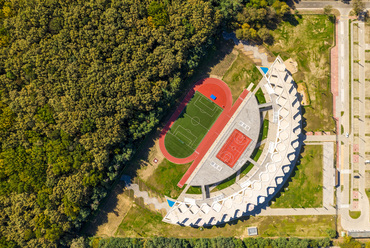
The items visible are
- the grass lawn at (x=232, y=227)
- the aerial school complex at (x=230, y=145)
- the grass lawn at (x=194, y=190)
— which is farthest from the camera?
the grass lawn at (x=194, y=190)

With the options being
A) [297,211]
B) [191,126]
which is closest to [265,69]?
[191,126]

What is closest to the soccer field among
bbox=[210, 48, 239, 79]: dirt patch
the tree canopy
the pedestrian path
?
bbox=[210, 48, 239, 79]: dirt patch

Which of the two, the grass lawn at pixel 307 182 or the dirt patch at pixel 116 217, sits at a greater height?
the grass lawn at pixel 307 182

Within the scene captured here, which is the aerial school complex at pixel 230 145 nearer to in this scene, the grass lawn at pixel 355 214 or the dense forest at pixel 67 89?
the dense forest at pixel 67 89

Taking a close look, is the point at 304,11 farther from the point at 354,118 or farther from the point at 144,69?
the point at 144,69

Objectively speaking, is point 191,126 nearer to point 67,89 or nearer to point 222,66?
point 222,66

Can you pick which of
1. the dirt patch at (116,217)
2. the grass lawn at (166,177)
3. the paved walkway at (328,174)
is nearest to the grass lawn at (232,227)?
the dirt patch at (116,217)

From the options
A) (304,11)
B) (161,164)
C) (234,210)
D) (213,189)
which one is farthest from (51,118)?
(304,11)

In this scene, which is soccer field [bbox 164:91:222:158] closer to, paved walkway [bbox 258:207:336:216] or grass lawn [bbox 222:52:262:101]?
grass lawn [bbox 222:52:262:101]

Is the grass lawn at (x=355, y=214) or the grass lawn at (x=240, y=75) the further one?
the grass lawn at (x=355, y=214)
